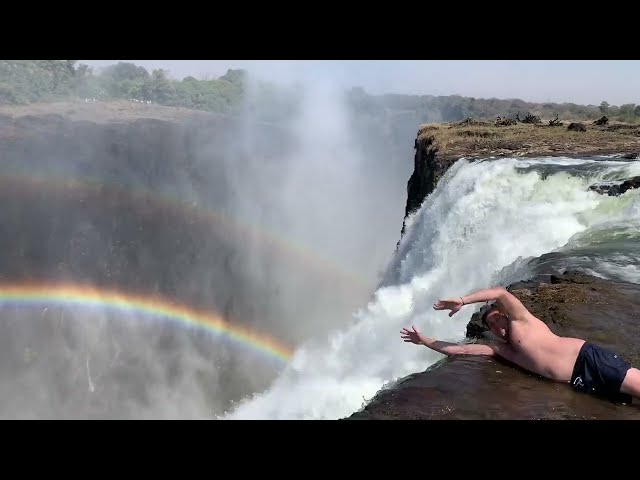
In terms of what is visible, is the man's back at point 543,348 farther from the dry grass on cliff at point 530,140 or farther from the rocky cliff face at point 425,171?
the rocky cliff face at point 425,171

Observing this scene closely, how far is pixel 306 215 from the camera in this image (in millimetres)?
69812

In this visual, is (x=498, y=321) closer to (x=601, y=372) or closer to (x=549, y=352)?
(x=549, y=352)

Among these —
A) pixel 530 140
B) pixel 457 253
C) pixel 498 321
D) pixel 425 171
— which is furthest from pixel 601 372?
pixel 425 171

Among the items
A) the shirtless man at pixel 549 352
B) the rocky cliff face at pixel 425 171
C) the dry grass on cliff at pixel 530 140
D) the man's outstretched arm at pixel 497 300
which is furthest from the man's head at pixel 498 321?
the rocky cliff face at pixel 425 171

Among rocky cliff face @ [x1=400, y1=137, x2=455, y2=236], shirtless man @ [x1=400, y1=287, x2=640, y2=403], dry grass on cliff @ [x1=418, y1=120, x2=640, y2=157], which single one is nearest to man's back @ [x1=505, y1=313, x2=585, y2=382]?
shirtless man @ [x1=400, y1=287, x2=640, y2=403]

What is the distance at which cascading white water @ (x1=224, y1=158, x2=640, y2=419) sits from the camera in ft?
25.7

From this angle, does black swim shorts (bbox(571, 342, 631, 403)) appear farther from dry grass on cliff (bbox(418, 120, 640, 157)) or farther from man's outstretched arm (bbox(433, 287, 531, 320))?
dry grass on cliff (bbox(418, 120, 640, 157))

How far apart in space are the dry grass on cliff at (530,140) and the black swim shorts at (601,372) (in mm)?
13913

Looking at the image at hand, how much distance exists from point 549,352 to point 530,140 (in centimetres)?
1792

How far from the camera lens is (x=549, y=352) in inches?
168

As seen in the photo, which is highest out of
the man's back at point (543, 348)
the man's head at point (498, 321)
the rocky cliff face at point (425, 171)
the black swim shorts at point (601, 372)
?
the rocky cliff face at point (425, 171)

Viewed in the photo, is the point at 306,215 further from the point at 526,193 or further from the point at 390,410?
the point at 390,410

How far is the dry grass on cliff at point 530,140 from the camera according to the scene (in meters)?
17.6

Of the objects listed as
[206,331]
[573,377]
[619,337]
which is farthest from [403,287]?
[206,331]
